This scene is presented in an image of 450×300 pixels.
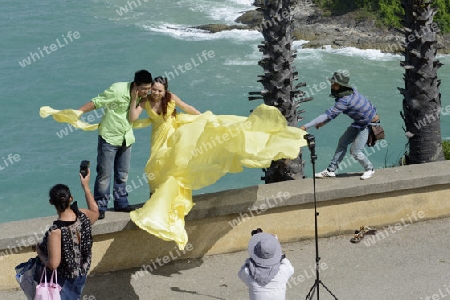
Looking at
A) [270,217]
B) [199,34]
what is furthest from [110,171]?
[199,34]

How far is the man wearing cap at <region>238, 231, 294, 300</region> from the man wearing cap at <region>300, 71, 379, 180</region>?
229cm

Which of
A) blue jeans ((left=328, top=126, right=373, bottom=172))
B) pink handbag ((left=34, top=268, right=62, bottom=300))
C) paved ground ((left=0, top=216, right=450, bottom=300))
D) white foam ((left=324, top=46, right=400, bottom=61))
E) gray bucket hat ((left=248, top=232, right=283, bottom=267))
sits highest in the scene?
gray bucket hat ((left=248, top=232, right=283, bottom=267))

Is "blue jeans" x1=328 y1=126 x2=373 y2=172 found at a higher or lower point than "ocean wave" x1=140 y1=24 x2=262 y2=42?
higher

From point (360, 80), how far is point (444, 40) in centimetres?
622

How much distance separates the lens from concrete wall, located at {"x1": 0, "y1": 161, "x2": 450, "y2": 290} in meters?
7.83

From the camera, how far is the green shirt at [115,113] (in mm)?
7812

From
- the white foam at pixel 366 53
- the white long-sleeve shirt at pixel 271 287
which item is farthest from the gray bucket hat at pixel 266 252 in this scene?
the white foam at pixel 366 53

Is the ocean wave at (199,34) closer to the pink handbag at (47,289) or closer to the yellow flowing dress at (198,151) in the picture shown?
the yellow flowing dress at (198,151)

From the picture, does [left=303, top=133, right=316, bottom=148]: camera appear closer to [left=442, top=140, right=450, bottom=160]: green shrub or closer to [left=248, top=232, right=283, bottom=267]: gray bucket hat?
[left=248, top=232, right=283, bottom=267]: gray bucket hat

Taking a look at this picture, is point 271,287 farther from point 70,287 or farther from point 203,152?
point 203,152

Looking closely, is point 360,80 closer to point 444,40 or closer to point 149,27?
point 444,40

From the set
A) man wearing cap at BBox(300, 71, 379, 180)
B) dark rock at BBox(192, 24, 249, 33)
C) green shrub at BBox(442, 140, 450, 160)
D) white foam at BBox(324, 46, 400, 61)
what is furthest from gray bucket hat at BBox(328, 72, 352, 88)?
dark rock at BBox(192, 24, 249, 33)

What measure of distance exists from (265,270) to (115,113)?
2617mm

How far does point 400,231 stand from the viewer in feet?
28.9
